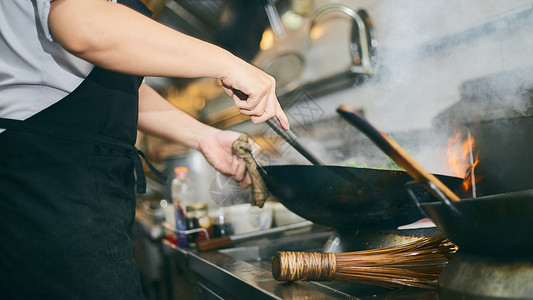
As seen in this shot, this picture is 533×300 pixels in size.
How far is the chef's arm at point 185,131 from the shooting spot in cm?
126

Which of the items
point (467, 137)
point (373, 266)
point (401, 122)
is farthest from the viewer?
point (401, 122)

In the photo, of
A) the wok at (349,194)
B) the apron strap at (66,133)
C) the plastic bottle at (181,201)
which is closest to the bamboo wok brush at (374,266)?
the wok at (349,194)

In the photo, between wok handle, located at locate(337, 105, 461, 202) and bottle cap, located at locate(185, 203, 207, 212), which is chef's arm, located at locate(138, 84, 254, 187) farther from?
wok handle, located at locate(337, 105, 461, 202)

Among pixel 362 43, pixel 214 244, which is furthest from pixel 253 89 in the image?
pixel 362 43

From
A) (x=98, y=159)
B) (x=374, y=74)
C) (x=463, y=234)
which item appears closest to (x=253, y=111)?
(x=98, y=159)

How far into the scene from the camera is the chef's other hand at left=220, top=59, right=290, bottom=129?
2.62 feet

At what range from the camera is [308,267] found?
2.23 ft

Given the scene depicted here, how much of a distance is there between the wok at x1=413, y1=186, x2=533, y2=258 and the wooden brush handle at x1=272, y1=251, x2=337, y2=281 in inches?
9.0

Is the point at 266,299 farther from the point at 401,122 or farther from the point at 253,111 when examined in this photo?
the point at 401,122

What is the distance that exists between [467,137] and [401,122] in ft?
2.51

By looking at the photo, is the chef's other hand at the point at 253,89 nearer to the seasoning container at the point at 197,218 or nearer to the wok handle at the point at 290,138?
the wok handle at the point at 290,138

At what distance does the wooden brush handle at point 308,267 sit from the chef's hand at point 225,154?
21.5 inches

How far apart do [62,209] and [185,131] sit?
21.5 inches

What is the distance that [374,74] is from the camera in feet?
5.54
